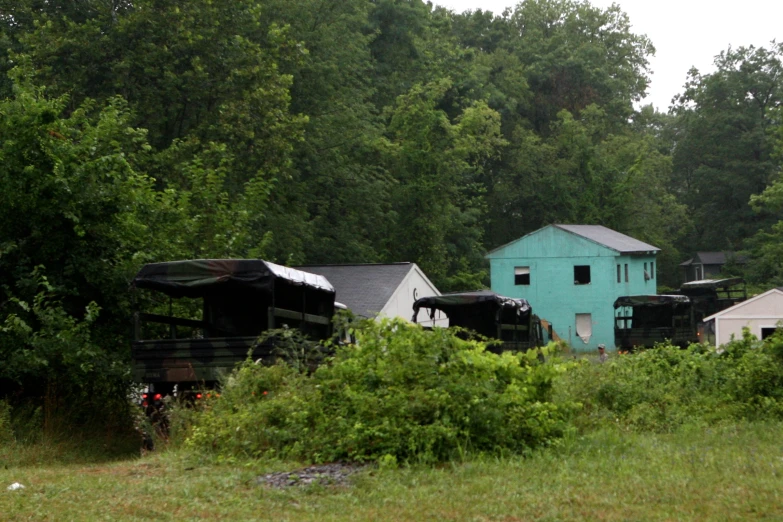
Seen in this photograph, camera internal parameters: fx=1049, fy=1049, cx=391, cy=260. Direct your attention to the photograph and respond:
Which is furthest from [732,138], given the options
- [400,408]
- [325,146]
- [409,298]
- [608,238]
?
[400,408]

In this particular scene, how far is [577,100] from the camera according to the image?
75.9 meters

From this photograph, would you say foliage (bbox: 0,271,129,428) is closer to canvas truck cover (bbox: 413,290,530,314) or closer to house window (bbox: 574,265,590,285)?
canvas truck cover (bbox: 413,290,530,314)

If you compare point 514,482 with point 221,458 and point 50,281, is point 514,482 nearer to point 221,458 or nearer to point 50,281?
point 221,458

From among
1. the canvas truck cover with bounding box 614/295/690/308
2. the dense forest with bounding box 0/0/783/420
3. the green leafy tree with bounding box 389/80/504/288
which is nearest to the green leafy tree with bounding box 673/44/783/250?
the dense forest with bounding box 0/0/783/420

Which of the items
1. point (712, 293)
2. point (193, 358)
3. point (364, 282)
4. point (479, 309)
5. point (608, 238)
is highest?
point (608, 238)

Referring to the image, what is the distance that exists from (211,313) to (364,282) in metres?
15.0

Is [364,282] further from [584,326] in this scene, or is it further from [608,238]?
[608,238]

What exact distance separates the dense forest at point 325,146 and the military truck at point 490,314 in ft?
14.7

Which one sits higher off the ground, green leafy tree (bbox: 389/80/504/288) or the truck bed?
green leafy tree (bbox: 389/80/504/288)

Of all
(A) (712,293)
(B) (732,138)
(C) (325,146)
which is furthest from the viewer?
(B) (732,138)

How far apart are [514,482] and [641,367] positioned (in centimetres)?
843

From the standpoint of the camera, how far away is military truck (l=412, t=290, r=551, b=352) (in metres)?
25.5

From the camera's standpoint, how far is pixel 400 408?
33.8ft

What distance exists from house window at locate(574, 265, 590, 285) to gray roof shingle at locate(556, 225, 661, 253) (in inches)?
70.6
